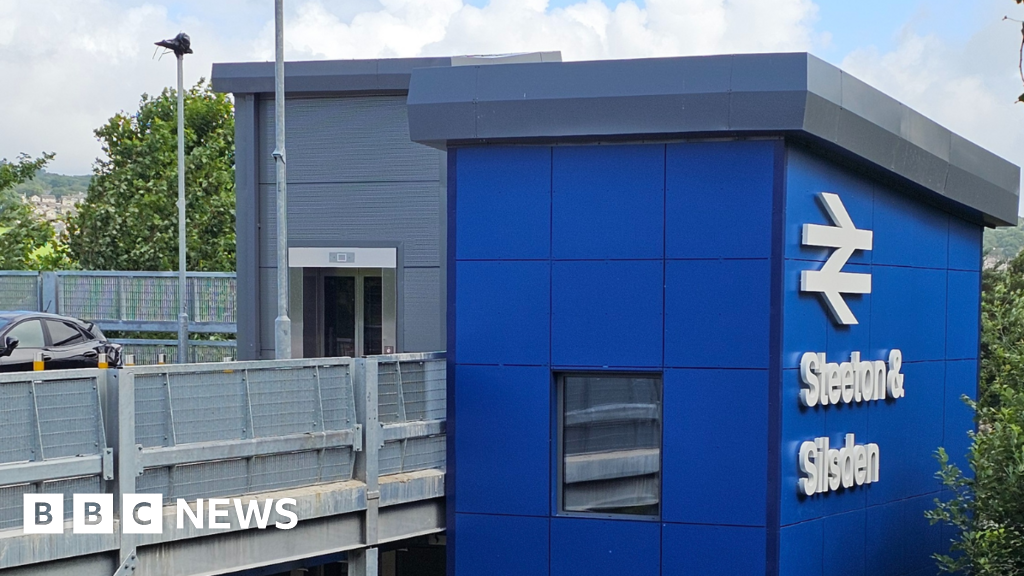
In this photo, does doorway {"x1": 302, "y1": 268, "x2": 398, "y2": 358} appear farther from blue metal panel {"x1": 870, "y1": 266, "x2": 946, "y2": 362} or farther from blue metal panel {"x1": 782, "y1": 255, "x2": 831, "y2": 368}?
blue metal panel {"x1": 782, "y1": 255, "x2": 831, "y2": 368}

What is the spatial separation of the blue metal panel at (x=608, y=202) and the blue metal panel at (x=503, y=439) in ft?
4.98

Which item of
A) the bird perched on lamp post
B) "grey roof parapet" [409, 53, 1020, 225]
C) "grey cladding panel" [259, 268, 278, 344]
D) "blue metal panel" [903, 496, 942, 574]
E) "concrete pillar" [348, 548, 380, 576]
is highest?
the bird perched on lamp post

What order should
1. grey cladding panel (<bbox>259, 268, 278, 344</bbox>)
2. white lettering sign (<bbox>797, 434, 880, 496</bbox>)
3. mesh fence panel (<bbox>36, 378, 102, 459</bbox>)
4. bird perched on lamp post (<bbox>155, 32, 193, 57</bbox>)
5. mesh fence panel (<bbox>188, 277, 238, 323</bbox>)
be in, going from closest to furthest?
mesh fence panel (<bbox>36, 378, 102, 459</bbox>) < white lettering sign (<bbox>797, 434, 880, 496</bbox>) < grey cladding panel (<bbox>259, 268, 278, 344</bbox>) < bird perched on lamp post (<bbox>155, 32, 193, 57</bbox>) < mesh fence panel (<bbox>188, 277, 238, 323</bbox>)

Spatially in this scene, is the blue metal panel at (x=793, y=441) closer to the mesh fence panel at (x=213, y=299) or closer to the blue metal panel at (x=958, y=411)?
the blue metal panel at (x=958, y=411)

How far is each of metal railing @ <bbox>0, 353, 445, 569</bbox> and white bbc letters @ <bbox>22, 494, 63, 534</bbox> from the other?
3.0 inches

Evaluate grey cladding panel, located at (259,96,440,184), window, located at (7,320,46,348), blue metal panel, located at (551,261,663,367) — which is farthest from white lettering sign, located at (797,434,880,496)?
window, located at (7,320,46,348)

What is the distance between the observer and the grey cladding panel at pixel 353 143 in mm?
23109

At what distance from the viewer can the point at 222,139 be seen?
209ft

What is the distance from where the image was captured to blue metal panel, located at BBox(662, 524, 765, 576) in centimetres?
1383

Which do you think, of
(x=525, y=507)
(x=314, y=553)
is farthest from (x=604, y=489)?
(x=314, y=553)

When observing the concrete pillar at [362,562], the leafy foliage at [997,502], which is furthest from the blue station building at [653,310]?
the leafy foliage at [997,502]

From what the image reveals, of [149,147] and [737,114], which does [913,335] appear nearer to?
[737,114]

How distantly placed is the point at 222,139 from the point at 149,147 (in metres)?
3.57

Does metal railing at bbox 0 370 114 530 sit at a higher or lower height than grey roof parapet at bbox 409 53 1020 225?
lower
